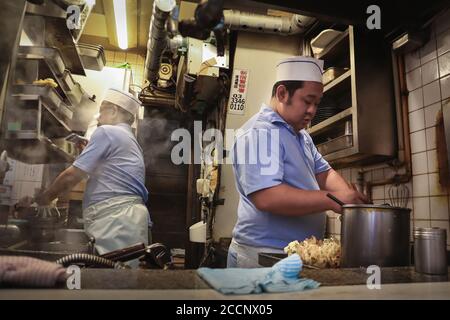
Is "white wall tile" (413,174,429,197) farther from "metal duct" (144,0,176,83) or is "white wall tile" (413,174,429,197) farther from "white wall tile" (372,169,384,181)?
"metal duct" (144,0,176,83)

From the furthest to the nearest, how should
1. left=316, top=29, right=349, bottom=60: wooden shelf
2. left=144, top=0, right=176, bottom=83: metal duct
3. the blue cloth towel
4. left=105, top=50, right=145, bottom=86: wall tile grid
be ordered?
1. left=105, top=50, right=145, bottom=86: wall tile grid
2. left=144, top=0, right=176, bottom=83: metal duct
3. left=316, top=29, right=349, bottom=60: wooden shelf
4. the blue cloth towel

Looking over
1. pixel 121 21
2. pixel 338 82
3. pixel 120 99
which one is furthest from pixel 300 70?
pixel 121 21

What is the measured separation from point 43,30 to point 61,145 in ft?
2.86

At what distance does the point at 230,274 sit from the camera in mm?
884

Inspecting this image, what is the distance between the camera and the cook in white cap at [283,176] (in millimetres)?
1528

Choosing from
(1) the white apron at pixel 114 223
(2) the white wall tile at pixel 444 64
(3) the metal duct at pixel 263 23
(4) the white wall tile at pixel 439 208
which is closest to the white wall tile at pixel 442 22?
(2) the white wall tile at pixel 444 64

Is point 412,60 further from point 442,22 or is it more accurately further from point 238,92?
point 238,92

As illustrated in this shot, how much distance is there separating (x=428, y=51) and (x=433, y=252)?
4.52 feet

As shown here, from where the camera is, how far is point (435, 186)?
1.84 meters

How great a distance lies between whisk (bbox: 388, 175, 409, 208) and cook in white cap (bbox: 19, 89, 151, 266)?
166 centimetres

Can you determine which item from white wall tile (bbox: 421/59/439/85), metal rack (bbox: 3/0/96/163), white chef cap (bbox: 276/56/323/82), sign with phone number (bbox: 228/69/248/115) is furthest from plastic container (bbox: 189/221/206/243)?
white wall tile (bbox: 421/59/439/85)

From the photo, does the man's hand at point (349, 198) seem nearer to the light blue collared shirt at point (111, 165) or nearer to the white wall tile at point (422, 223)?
the white wall tile at point (422, 223)

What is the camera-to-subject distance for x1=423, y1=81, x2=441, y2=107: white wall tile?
6.13 feet
